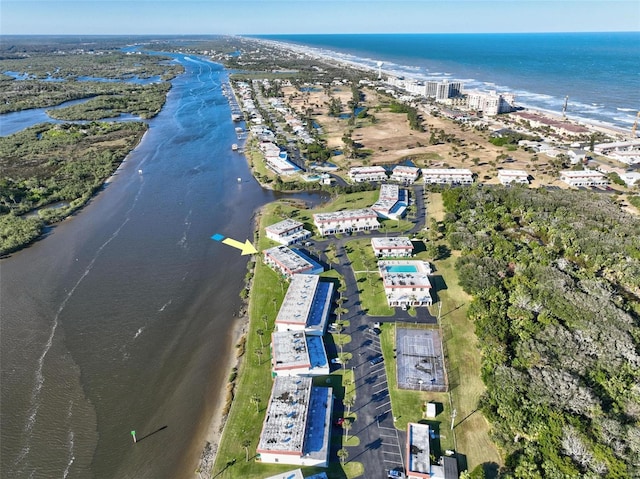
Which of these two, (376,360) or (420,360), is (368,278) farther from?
(420,360)

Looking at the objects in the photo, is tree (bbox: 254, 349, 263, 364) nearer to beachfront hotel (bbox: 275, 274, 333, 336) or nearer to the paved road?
beachfront hotel (bbox: 275, 274, 333, 336)

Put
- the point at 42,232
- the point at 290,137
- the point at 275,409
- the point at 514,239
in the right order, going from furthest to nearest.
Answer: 1. the point at 290,137
2. the point at 42,232
3. the point at 514,239
4. the point at 275,409

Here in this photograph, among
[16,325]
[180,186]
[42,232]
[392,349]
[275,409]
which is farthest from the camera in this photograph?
[180,186]

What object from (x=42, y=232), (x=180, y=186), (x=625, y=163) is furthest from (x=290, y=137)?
(x=625, y=163)

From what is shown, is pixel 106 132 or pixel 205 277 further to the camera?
pixel 106 132

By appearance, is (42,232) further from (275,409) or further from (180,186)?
(275,409)

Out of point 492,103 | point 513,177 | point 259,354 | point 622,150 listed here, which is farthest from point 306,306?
point 492,103

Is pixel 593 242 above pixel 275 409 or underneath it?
above
